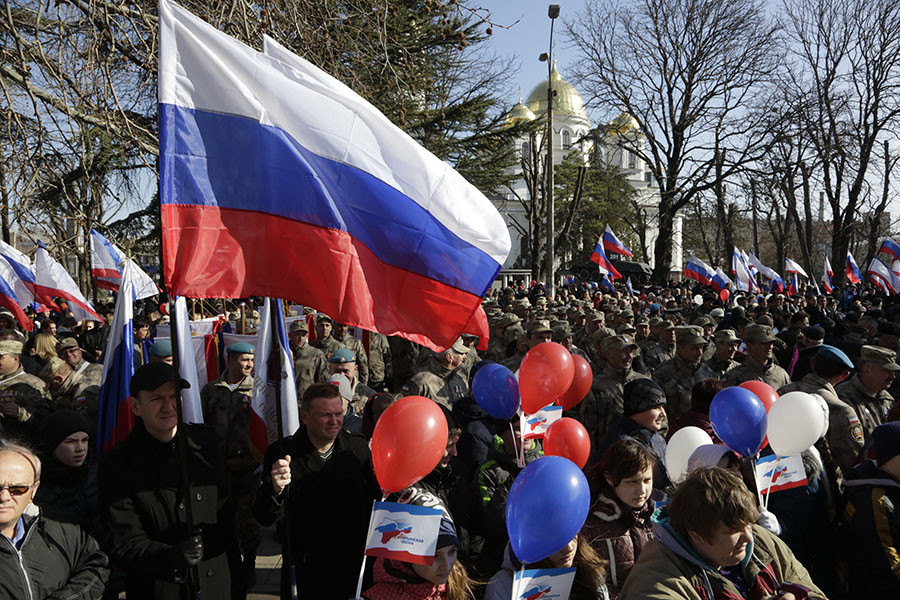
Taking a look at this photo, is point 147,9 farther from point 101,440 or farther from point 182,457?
point 182,457

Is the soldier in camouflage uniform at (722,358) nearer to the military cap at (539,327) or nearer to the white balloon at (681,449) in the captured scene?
the military cap at (539,327)

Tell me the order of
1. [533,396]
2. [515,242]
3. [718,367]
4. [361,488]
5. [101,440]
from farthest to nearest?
[515,242], [718,367], [533,396], [101,440], [361,488]

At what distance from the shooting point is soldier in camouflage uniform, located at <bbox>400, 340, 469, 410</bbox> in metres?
6.37

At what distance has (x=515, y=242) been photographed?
72.4 meters

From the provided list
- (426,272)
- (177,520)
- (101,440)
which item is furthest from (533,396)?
(101,440)

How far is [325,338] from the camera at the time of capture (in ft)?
30.3

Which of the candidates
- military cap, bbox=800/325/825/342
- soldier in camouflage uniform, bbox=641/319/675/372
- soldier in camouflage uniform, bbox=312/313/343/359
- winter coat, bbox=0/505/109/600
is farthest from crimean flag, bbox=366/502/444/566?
soldier in camouflage uniform, bbox=641/319/675/372

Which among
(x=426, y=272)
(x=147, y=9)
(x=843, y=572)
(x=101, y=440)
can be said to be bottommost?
(x=843, y=572)

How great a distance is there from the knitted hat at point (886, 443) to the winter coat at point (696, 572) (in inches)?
37.7

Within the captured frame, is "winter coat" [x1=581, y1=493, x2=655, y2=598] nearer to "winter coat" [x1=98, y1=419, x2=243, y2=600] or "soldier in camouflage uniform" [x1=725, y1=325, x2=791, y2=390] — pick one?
"winter coat" [x1=98, y1=419, x2=243, y2=600]

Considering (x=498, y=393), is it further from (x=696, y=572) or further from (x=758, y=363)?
(x=758, y=363)

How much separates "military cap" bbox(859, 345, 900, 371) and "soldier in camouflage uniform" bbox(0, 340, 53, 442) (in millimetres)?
5966

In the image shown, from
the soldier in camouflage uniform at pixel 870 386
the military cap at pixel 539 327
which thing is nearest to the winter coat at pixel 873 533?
the soldier in camouflage uniform at pixel 870 386

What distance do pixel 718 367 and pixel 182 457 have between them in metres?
5.76
